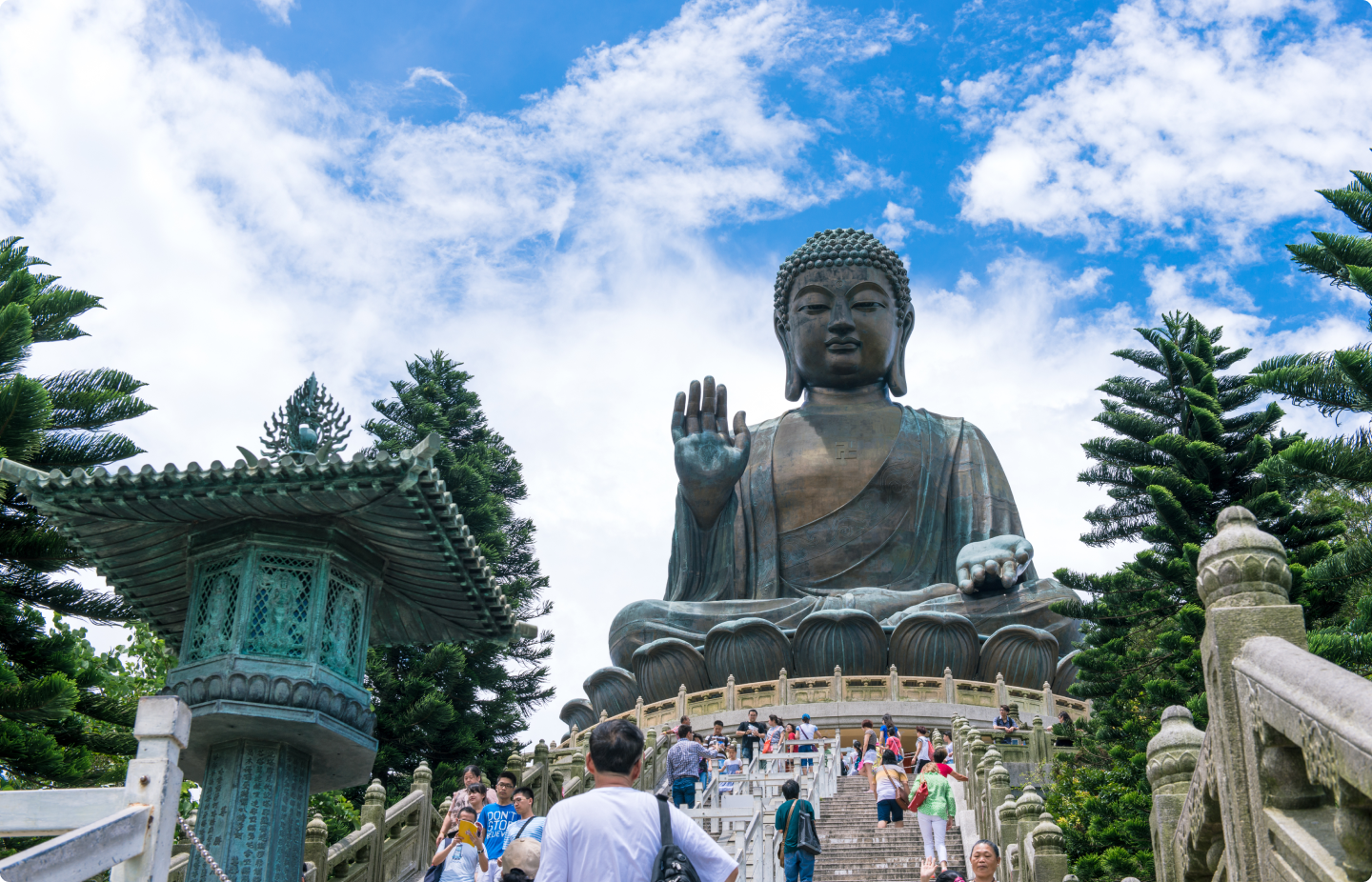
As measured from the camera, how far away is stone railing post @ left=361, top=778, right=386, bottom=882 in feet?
28.4

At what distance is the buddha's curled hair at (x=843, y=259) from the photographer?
2308 cm

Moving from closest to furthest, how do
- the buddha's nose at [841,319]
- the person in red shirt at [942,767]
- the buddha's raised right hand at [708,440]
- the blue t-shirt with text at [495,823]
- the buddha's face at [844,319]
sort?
1. the blue t-shirt with text at [495,823]
2. the person in red shirt at [942,767]
3. the buddha's raised right hand at [708,440]
4. the buddha's nose at [841,319]
5. the buddha's face at [844,319]

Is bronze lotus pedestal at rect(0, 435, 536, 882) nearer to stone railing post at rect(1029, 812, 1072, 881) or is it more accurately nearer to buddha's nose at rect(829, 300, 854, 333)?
stone railing post at rect(1029, 812, 1072, 881)

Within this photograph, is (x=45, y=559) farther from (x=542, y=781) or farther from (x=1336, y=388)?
A: (x=1336, y=388)

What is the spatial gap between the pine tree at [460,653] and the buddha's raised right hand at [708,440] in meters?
2.49

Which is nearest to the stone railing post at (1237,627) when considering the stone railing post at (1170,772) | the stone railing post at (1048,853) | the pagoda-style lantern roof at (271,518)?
the stone railing post at (1170,772)

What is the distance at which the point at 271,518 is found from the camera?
7.43 metres

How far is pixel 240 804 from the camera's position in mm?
6852

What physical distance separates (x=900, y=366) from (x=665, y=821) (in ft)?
68.9

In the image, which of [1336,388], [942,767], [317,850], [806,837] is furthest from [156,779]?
[1336,388]

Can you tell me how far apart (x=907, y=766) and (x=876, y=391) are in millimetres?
10605

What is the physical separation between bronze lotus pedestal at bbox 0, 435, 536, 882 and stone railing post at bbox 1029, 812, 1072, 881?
335 cm

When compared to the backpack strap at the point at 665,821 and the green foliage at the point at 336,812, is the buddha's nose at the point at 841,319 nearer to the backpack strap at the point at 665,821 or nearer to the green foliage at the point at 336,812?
the green foliage at the point at 336,812

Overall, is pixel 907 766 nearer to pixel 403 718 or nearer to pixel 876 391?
pixel 403 718
